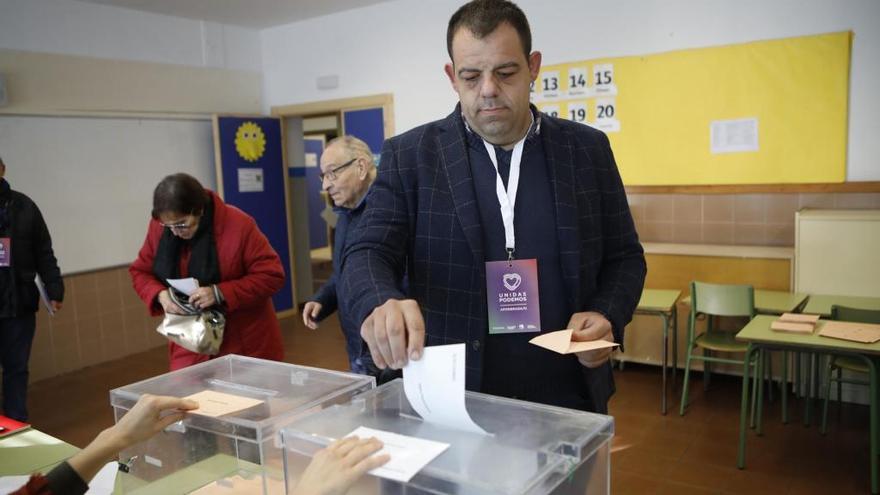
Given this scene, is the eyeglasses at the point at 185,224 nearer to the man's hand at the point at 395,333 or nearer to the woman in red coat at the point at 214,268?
the woman in red coat at the point at 214,268

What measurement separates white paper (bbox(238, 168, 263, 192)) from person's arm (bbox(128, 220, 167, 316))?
13.5 feet

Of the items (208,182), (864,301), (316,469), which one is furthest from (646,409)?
(208,182)

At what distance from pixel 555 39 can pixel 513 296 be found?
4.53 metres

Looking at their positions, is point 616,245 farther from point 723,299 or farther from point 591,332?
point 723,299

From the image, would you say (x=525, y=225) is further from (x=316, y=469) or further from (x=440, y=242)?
(x=316, y=469)

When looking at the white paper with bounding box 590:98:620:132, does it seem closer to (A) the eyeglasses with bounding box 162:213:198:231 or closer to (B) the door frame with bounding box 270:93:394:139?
(B) the door frame with bounding box 270:93:394:139

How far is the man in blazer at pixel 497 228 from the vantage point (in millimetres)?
1419

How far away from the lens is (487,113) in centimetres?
140

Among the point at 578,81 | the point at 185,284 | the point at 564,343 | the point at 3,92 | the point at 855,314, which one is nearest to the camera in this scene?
the point at 564,343

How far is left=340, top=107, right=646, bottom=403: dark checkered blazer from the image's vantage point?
1462mm

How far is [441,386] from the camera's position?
1026mm

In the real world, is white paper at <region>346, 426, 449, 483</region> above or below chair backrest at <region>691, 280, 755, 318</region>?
above

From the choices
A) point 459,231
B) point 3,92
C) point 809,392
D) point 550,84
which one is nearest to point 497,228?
point 459,231

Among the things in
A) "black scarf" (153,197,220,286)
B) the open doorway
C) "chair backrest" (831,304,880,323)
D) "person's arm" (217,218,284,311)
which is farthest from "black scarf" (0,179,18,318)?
"chair backrest" (831,304,880,323)
